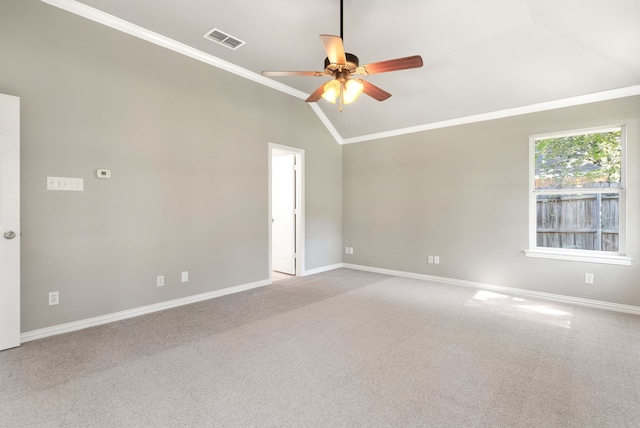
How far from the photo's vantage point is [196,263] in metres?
3.87

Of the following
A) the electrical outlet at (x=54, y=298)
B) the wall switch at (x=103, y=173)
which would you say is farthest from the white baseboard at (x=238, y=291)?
the wall switch at (x=103, y=173)

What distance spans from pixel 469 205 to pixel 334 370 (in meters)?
3.51

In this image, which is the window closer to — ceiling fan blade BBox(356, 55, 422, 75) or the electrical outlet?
ceiling fan blade BBox(356, 55, 422, 75)

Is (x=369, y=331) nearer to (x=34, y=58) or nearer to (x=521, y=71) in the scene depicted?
(x=521, y=71)

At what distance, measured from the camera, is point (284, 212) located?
5.55 m

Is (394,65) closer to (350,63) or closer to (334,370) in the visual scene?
(350,63)

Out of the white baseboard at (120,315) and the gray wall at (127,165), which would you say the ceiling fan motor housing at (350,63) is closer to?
the gray wall at (127,165)

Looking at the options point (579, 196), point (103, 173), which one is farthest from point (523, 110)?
point (103, 173)

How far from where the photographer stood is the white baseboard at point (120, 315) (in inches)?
109

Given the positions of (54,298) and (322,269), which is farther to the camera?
(322,269)

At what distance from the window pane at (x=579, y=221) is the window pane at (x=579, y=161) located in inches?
6.9

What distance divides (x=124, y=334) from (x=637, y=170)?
5801 mm

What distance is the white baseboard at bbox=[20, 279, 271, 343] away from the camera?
2757mm

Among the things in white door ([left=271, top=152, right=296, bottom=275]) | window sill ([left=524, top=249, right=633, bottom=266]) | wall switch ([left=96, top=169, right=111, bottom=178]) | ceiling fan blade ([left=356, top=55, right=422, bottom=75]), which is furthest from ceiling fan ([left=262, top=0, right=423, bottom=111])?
window sill ([left=524, top=249, right=633, bottom=266])
